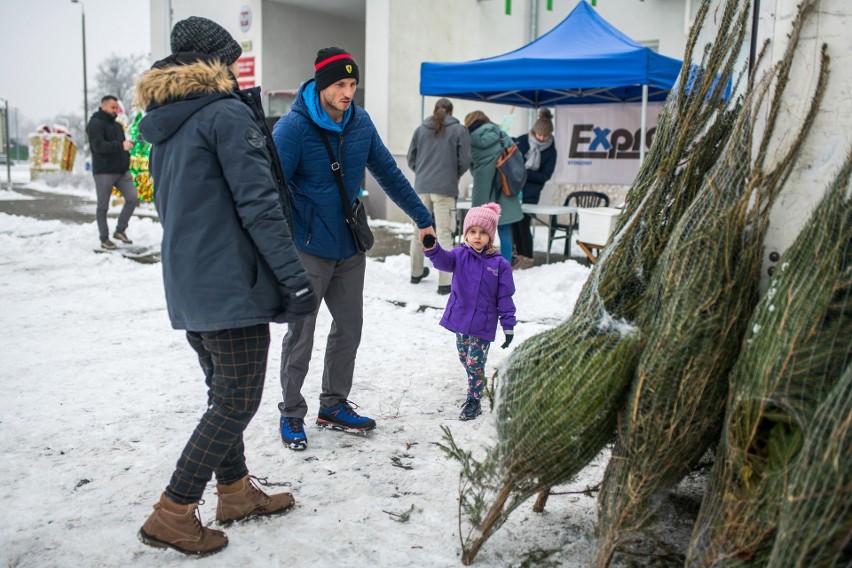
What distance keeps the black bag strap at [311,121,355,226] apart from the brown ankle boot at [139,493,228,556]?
5.22 feet

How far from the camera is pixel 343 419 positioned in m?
4.06

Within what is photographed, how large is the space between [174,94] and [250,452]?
1804 mm

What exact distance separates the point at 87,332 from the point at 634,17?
34.1ft

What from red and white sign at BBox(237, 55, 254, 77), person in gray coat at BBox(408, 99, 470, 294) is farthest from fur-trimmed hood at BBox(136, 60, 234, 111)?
red and white sign at BBox(237, 55, 254, 77)

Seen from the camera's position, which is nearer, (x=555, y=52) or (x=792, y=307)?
(x=792, y=307)

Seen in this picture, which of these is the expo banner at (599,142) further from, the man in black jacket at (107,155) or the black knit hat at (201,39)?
the black knit hat at (201,39)

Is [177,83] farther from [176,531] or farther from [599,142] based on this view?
[599,142]

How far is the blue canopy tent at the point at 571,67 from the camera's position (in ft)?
27.3

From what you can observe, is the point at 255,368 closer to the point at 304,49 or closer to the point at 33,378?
the point at 33,378

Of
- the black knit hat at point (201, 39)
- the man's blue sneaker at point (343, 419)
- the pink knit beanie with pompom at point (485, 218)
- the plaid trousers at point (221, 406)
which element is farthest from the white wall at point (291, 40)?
the plaid trousers at point (221, 406)

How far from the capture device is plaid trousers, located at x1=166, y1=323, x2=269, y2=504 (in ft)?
9.08

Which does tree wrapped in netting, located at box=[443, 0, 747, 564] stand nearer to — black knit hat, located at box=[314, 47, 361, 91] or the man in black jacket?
black knit hat, located at box=[314, 47, 361, 91]

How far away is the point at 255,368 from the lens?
2.84 meters

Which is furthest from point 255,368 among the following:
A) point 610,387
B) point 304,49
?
point 304,49
